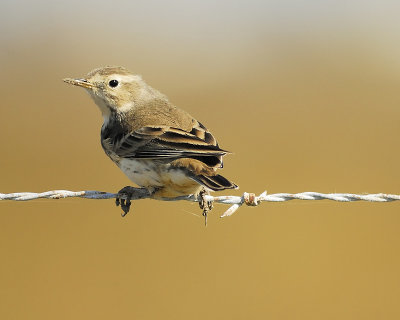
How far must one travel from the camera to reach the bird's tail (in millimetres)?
5883

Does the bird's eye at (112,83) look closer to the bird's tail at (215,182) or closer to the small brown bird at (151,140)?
the small brown bird at (151,140)

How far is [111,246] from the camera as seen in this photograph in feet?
42.7

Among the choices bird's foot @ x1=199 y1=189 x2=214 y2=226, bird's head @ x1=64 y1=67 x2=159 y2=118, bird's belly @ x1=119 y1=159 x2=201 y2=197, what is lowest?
bird's foot @ x1=199 y1=189 x2=214 y2=226

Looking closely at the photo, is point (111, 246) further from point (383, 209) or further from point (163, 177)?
point (163, 177)

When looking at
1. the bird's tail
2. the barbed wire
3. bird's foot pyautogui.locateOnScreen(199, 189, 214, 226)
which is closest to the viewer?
the barbed wire

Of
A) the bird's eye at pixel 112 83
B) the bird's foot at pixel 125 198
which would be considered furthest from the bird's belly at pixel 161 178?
the bird's eye at pixel 112 83

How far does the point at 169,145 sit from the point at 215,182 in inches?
33.2

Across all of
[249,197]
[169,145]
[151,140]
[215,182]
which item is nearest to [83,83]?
[151,140]

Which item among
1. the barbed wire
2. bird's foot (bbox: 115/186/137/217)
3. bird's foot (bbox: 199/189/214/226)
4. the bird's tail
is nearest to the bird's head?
bird's foot (bbox: 115/186/137/217)

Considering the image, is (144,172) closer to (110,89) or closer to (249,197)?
(249,197)

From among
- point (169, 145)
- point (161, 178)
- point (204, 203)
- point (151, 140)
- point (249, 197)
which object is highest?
point (151, 140)

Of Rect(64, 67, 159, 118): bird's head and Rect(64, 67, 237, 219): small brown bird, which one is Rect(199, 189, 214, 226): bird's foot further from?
Rect(64, 67, 159, 118): bird's head

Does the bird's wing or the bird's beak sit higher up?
the bird's beak

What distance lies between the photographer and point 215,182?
19.7 ft
